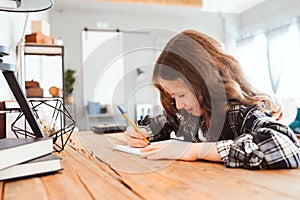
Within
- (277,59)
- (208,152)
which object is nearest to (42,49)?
(208,152)

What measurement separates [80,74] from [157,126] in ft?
1.17

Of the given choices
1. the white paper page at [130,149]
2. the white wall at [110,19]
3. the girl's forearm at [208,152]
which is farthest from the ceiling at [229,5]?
the girl's forearm at [208,152]

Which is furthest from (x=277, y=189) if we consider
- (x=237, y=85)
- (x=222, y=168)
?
(x=237, y=85)

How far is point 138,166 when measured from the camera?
668 mm

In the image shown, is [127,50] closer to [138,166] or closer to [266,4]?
[138,166]

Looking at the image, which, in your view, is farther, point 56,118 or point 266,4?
point 266,4

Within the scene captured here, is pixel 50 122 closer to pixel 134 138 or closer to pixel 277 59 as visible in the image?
pixel 134 138

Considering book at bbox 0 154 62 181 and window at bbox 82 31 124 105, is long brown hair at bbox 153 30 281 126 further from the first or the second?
book at bbox 0 154 62 181

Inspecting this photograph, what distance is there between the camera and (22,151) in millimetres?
601

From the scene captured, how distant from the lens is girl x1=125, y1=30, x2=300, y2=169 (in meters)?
0.66

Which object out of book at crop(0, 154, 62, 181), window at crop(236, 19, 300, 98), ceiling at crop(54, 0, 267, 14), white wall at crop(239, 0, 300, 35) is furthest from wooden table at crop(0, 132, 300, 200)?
white wall at crop(239, 0, 300, 35)

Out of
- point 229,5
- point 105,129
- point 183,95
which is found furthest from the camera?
point 229,5

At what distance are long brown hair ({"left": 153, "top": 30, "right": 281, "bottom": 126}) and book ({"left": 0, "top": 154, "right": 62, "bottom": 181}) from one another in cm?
38

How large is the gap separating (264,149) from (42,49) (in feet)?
5.81
